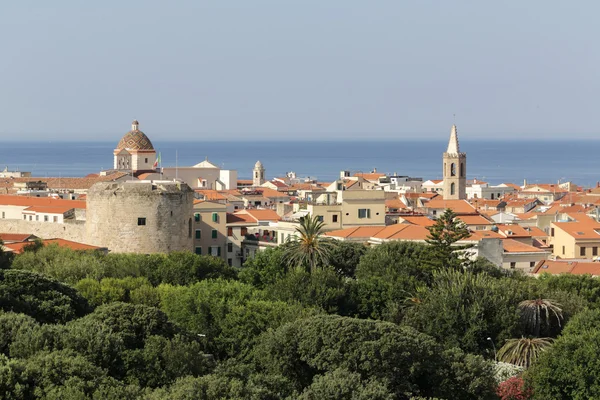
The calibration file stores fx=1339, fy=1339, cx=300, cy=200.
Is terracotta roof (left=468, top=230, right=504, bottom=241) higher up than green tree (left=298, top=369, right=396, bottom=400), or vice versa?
terracotta roof (left=468, top=230, right=504, bottom=241)

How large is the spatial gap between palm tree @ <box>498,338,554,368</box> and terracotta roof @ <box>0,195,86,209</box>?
3170cm

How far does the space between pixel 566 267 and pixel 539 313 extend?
44.9ft

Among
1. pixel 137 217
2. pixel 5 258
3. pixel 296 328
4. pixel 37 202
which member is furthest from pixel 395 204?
pixel 296 328

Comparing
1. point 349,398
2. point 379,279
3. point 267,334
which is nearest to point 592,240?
point 379,279

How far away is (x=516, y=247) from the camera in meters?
57.0

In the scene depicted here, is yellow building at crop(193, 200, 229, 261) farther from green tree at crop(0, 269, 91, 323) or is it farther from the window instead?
green tree at crop(0, 269, 91, 323)

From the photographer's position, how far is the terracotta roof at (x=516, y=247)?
56.2m

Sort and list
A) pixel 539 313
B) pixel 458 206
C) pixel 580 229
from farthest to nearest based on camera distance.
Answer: pixel 458 206 → pixel 580 229 → pixel 539 313

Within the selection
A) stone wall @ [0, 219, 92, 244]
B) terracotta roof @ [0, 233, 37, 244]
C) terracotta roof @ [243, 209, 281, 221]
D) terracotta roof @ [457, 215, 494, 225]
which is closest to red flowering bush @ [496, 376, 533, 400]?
stone wall @ [0, 219, 92, 244]

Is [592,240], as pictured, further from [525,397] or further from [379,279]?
[525,397]

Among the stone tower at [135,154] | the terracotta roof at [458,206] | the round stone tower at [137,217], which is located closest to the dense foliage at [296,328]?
the round stone tower at [137,217]

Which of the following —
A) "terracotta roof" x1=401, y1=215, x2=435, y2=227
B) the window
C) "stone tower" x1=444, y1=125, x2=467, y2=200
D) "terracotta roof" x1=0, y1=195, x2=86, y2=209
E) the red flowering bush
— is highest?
"stone tower" x1=444, y1=125, x2=467, y2=200

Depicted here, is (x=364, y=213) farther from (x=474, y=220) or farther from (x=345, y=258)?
(x=345, y=258)

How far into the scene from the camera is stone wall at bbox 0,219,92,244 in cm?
5734
